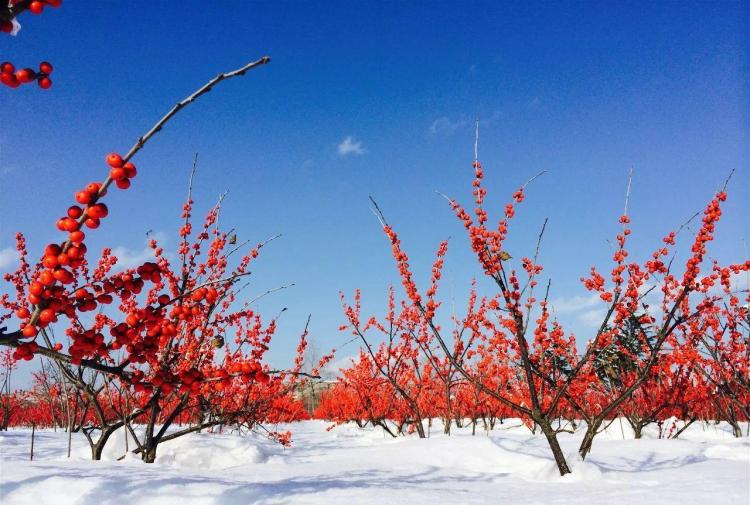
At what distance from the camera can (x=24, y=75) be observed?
1.89m

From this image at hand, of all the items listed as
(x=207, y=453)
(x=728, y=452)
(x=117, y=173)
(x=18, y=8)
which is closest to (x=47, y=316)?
(x=117, y=173)

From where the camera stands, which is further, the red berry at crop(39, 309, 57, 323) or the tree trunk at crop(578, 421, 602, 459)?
the tree trunk at crop(578, 421, 602, 459)

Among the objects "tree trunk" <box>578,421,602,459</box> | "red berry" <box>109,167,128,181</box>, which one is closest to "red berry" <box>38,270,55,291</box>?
"red berry" <box>109,167,128,181</box>

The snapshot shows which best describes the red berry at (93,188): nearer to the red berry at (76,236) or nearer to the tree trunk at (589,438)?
the red berry at (76,236)

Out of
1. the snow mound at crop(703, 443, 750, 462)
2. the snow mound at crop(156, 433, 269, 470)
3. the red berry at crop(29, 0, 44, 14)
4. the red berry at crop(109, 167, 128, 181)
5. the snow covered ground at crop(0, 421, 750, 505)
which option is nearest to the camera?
the red berry at crop(109, 167, 128, 181)

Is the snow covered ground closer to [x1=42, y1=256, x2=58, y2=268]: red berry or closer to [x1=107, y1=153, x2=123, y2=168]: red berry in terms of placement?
[x1=42, y1=256, x2=58, y2=268]: red berry

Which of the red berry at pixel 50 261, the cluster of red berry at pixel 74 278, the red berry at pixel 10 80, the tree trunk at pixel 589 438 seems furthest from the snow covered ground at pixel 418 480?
the red berry at pixel 10 80

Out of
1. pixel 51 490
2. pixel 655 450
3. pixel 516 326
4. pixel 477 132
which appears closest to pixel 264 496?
pixel 51 490

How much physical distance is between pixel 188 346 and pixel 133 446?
227 centimetres

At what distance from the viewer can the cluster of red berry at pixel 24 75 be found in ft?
6.11

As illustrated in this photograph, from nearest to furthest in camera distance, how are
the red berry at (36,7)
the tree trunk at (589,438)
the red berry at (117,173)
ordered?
the red berry at (117,173)
the red berry at (36,7)
the tree trunk at (589,438)

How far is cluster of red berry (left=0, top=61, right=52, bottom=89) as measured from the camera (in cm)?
186

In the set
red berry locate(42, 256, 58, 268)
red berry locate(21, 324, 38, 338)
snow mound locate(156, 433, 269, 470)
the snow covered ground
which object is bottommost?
snow mound locate(156, 433, 269, 470)

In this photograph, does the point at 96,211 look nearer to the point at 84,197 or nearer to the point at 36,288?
the point at 84,197
